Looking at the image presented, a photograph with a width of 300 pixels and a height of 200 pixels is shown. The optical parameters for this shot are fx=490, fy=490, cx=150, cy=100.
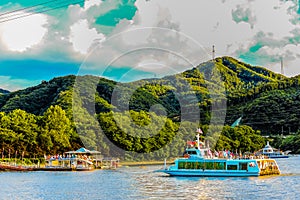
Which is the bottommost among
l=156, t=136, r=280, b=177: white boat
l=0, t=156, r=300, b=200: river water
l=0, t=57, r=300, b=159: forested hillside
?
l=0, t=156, r=300, b=200: river water

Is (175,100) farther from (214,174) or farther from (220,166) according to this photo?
(214,174)

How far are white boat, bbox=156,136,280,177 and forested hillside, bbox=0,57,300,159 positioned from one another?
112 ft

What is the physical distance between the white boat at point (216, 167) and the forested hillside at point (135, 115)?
112 feet

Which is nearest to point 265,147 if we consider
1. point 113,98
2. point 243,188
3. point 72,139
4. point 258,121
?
point 258,121

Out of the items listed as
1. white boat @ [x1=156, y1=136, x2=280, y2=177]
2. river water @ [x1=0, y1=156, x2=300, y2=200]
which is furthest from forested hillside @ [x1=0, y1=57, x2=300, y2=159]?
white boat @ [x1=156, y1=136, x2=280, y2=177]

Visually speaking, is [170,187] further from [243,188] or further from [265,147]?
[265,147]

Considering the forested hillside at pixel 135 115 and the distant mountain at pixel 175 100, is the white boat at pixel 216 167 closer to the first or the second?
the forested hillside at pixel 135 115

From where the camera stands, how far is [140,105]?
14038 cm

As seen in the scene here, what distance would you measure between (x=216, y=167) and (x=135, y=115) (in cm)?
5138

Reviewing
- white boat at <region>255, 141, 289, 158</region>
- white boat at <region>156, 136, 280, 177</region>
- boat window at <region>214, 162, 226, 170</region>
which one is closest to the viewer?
white boat at <region>156, 136, 280, 177</region>

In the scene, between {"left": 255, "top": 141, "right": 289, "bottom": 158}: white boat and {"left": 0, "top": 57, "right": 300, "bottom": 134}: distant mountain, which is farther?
{"left": 0, "top": 57, "right": 300, "bottom": 134}: distant mountain

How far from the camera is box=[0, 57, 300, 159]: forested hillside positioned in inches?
3533

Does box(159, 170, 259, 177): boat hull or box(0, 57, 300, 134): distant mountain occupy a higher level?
box(0, 57, 300, 134): distant mountain

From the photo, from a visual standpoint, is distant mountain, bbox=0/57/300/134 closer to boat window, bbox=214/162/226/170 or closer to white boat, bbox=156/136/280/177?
white boat, bbox=156/136/280/177
